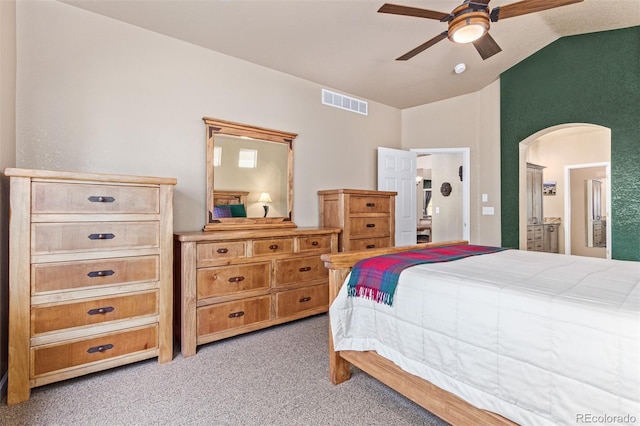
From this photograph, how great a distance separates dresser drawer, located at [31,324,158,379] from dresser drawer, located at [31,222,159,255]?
2.07 feet

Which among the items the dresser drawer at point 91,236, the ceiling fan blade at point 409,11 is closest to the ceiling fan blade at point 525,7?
the ceiling fan blade at point 409,11

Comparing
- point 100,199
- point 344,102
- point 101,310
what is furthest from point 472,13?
point 101,310

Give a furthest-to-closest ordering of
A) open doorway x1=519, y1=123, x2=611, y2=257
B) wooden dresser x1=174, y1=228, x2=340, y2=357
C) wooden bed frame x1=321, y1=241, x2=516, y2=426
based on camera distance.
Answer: open doorway x1=519, y1=123, x2=611, y2=257 → wooden dresser x1=174, y1=228, x2=340, y2=357 → wooden bed frame x1=321, y1=241, x2=516, y2=426

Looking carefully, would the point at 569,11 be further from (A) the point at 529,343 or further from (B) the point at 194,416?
(B) the point at 194,416

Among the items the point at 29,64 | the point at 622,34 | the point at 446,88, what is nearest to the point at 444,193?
the point at 446,88

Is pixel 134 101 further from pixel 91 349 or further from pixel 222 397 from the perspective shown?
pixel 222 397

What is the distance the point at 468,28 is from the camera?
228 cm

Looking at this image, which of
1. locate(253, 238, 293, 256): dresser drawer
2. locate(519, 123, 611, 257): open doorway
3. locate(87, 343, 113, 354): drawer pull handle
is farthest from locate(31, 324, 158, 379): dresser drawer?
locate(519, 123, 611, 257): open doorway

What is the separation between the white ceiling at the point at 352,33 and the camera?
2.67 m

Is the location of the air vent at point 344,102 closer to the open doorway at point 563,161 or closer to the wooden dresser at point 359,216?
the wooden dresser at point 359,216

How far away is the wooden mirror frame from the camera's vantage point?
3.23 meters

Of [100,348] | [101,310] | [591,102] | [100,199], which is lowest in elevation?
[100,348]

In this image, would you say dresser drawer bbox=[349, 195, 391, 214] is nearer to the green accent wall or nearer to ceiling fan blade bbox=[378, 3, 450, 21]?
the green accent wall

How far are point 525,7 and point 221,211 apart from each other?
10.1 feet
